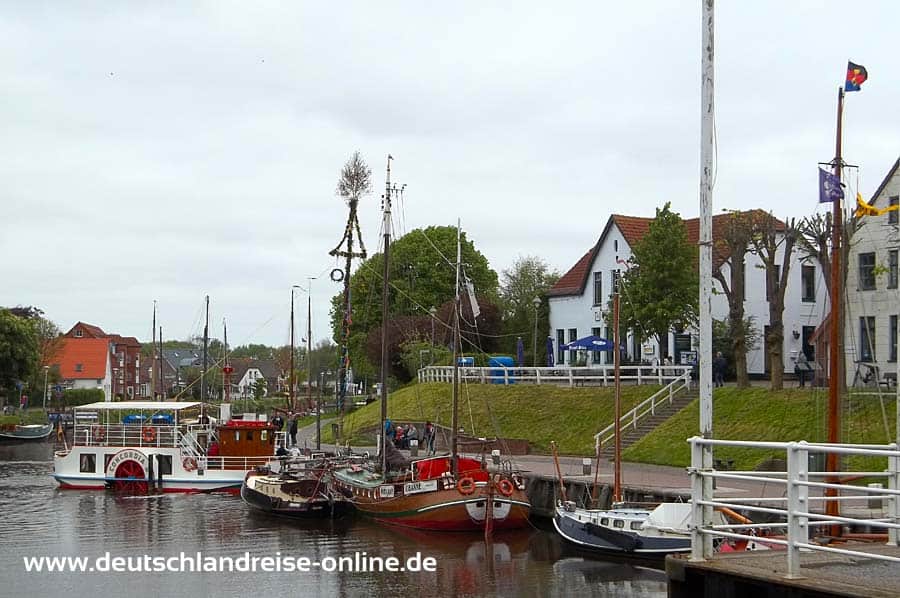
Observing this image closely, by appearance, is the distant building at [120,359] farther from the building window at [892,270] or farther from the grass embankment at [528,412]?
the building window at [892,270]

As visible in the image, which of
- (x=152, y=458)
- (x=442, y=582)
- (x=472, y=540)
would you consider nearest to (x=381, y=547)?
(x=472, y=540)

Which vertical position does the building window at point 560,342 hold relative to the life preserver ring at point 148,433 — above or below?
above

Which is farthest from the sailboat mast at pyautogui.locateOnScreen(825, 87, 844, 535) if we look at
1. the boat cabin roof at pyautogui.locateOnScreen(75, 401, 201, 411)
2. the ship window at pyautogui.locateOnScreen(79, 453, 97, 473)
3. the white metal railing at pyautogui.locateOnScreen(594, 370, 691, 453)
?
the ship window at pyautogui.locateOnScreen(79, 453, 97, 473)

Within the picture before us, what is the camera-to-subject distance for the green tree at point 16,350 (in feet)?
279

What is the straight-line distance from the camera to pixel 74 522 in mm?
34156

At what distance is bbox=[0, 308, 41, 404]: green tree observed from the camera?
→ 279 feet

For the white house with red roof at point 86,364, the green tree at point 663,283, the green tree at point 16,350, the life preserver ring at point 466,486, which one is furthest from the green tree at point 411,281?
the life preserver ring at point 466,486

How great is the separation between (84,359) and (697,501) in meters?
122

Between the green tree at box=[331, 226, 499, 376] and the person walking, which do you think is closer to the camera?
the person walking

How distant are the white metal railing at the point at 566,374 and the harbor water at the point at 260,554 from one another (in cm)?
1671

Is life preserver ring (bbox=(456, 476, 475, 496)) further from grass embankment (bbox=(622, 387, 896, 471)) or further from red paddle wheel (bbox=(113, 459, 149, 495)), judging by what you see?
red paddle wheel (bbox=(113, 459, 149, 495))

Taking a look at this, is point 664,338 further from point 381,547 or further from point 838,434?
point 838,434

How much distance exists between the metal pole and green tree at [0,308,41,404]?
262 feet

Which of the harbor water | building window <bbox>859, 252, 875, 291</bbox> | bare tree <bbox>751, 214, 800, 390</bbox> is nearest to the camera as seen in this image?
the harbor water
